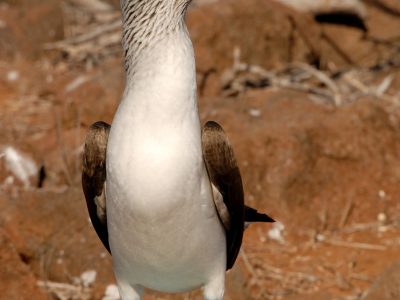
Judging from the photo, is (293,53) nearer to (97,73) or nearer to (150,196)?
(97,73)

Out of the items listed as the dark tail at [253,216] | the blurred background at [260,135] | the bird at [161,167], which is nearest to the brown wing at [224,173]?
the bird at [161,167]

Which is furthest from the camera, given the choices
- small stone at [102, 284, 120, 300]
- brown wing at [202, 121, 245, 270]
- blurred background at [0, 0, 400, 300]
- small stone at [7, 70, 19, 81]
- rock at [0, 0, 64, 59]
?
rock at [0, 0, 64, 59]

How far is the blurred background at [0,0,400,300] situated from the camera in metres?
6.52

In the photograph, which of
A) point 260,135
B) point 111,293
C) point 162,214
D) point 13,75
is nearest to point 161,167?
point 162,214

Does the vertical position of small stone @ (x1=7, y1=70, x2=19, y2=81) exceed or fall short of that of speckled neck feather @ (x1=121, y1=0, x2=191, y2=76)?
it falls short

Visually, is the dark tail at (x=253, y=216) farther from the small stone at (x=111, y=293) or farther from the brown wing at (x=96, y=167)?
the small stone at (x=111, y=293)

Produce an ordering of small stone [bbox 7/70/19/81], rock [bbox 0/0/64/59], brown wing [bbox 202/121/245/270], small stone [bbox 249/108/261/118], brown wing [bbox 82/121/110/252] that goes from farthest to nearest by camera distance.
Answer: rock [bbox 0/0/64/59]
small stone [bbox 7/70/19/81]
small stone [bbox 249/108/261/118]
brown wing [bbox 82/121/110/252]
brown wing [bbox 202/121/245/270]

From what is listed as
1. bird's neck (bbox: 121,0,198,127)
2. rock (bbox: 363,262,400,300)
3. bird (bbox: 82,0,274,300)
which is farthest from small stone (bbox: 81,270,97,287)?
bird's neck (bbox: 121,0,198,127)

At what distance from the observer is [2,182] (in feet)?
26.0

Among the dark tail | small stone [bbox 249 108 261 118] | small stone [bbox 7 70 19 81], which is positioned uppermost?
the dark tail

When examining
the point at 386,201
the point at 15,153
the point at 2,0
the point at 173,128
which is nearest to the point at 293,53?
the point at 386,201

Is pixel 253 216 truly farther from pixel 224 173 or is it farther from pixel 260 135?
pixel 260 135

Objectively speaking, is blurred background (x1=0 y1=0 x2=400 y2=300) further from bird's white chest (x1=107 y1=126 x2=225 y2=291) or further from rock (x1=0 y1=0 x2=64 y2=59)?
bird's white chest (x1=107 y1=126 x2=225 y2=291)

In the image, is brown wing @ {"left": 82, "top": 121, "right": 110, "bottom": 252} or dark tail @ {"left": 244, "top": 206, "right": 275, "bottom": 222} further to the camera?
dark tail @ {"left": 244, "top": 206, "right": 275, "bottom": 222}
